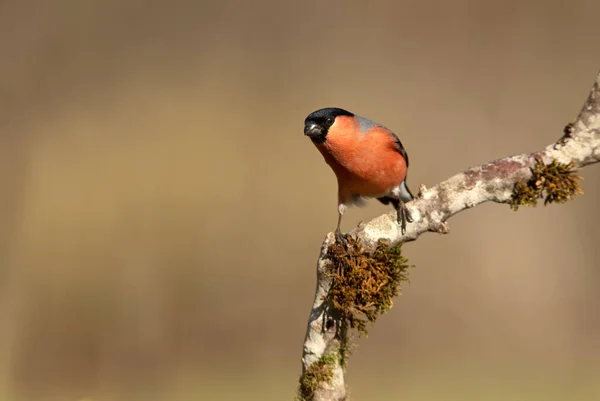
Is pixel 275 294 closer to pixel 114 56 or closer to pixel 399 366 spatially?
pixel 399 366

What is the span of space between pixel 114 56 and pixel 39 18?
0.92 metres

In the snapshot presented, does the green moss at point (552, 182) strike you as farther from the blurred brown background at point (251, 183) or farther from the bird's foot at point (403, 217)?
the blurred brown background at point (251, 183)

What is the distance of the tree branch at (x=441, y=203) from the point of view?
8.41ft

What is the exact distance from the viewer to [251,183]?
745 cm

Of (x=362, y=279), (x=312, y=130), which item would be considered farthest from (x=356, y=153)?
(x=362, y=279)

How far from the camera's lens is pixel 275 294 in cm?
736

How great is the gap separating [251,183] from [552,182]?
5113 millimetres

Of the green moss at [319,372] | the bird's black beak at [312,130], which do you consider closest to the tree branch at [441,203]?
the green moss at [319,372]

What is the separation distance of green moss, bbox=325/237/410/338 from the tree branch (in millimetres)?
44

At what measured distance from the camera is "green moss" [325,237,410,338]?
2.73 m

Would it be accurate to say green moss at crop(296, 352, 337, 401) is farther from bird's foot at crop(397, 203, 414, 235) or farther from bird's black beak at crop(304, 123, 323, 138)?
bird's black beak at crop(304, 123, 323, 138)

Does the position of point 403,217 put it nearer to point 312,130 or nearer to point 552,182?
point 552,182

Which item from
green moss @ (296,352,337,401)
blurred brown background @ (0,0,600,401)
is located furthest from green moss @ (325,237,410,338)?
blurred brown background @ (0,0,600,401)

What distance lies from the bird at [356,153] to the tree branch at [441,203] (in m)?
0.67
